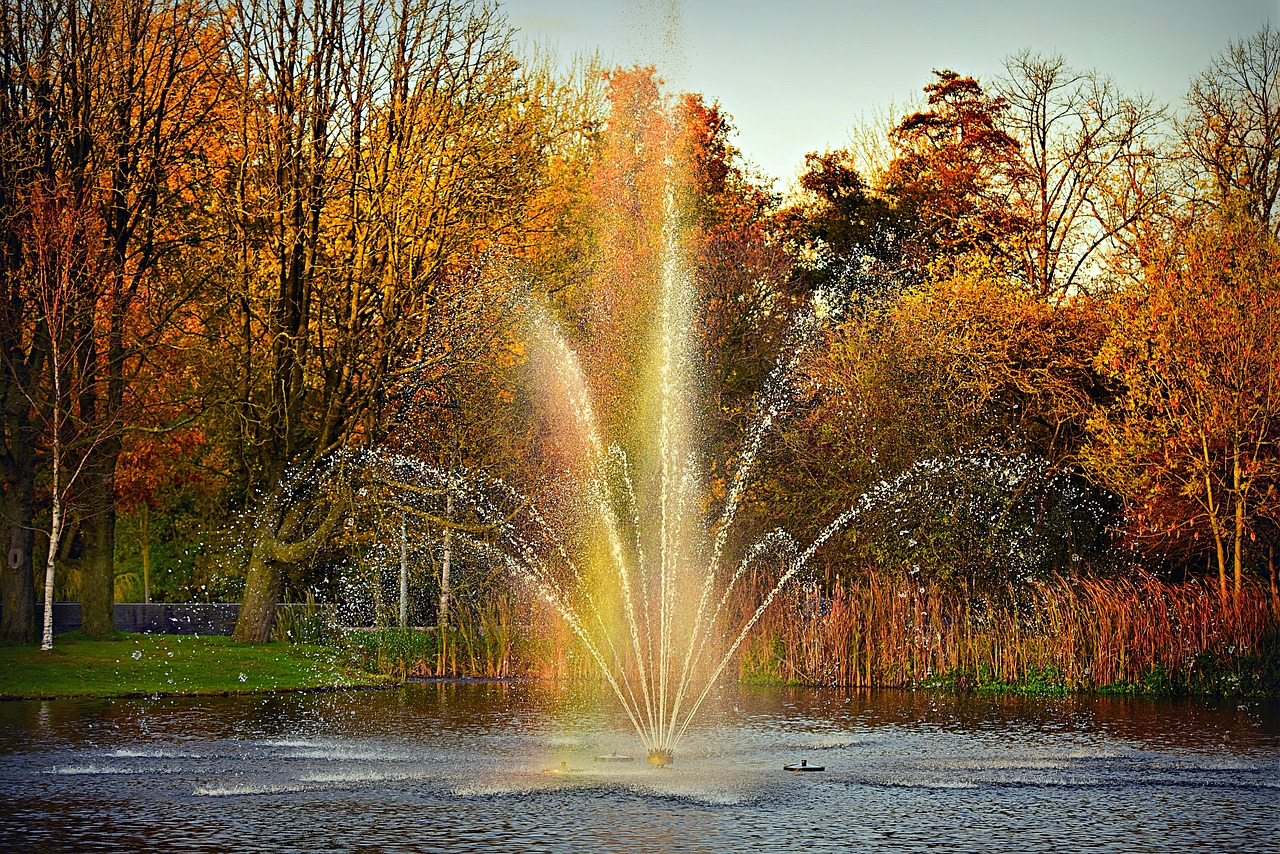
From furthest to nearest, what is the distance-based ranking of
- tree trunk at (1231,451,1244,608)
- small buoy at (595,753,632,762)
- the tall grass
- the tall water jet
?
tree trunk at (1231,451,1244,608) → the tall water jet → the tall grass → small buoy at (595,753,632,762)

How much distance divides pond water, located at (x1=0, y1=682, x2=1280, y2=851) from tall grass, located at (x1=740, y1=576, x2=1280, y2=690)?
222cm

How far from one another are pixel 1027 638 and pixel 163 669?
14147 mm

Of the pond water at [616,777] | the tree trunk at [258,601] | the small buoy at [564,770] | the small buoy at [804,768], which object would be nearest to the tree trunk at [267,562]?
the tree trunk at [258,601]

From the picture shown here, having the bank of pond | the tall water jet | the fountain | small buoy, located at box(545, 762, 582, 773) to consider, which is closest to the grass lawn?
the bank of pond

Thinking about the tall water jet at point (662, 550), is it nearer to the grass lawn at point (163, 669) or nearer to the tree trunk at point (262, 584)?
the grass lawn at point (163, 669)

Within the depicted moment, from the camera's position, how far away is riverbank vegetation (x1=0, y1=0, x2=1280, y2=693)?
961 inches

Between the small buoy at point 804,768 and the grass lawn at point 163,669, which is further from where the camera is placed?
the grass lawn at point 163,669

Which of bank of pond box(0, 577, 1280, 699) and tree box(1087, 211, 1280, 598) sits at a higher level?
tree box(1087, 211, 1280, 598)

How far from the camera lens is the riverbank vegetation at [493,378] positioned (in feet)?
80.1

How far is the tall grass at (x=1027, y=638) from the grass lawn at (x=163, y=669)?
24.6 ft

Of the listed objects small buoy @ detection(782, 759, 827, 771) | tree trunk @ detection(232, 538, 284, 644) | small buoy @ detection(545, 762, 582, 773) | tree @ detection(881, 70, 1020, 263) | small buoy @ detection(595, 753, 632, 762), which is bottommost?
small buoy @ detection(782, 759, 827, 771)

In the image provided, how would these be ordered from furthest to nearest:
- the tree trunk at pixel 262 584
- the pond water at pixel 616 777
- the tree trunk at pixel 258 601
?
the tree trunk at pixel 258 601, the tree trunk at pixel 262 584, the pond water at pixel 616 777

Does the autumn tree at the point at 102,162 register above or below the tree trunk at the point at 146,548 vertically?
above

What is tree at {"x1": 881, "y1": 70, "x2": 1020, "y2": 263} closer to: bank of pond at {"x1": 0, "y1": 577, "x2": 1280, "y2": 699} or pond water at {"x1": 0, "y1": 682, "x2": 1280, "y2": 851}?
bank of pond at {"x1": 0, "y1": 577, "x2": 1280, "y2": 699}
